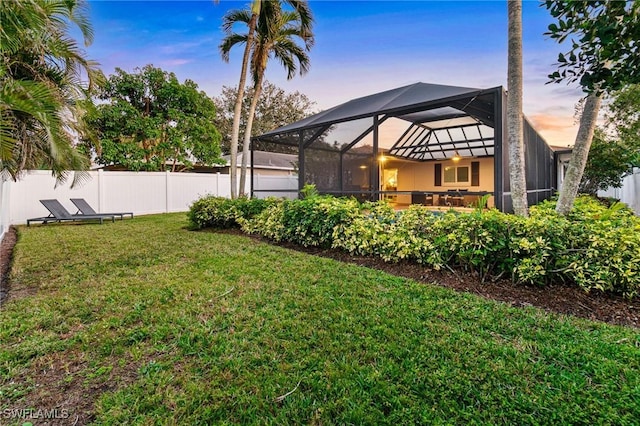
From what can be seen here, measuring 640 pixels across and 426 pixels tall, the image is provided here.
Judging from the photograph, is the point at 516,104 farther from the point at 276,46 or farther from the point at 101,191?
the point at 101,191

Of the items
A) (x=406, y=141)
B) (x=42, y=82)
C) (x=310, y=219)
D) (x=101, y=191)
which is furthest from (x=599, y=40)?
(x=101, y=191)

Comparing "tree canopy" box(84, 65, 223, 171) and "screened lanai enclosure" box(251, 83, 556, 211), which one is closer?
"screened lanai enclosure" box(251, 83, 556, 211)

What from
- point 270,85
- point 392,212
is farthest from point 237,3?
point 270,85

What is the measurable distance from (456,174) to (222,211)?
1116 cm

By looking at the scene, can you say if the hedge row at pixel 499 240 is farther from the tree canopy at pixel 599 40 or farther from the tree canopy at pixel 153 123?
the tree canopy at pixel 153 123

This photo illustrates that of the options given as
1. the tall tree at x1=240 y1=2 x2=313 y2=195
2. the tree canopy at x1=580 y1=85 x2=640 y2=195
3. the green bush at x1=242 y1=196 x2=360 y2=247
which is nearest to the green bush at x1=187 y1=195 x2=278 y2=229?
the green bush at x1=242 y1=196 x2=360 y2=247

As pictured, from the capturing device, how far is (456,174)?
14.4 m

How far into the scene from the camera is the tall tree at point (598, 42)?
157 centimetres

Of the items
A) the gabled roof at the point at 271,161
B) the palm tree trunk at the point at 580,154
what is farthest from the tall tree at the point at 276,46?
the palm tree trunk at the point at 580,154

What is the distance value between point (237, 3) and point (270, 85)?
17484mm

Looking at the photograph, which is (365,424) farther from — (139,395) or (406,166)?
(406,166)

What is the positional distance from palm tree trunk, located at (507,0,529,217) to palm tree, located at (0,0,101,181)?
5.99 metres

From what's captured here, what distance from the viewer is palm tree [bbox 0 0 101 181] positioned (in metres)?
3.36

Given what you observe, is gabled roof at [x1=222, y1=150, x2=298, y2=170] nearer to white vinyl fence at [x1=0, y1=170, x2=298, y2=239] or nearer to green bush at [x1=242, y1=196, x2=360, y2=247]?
white vinyl fence at [x1=0, y1=170, x2=298, y2=239]
